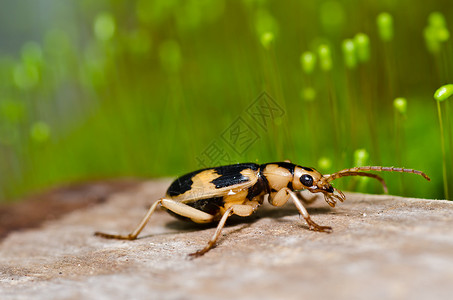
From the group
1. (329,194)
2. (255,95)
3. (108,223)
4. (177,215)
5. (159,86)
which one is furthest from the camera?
(159,86)

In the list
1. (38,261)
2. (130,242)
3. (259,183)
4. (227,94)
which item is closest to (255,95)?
(227,94)

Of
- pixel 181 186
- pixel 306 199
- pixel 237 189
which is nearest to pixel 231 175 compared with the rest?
pixel 237 189

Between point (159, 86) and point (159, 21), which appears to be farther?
point (159, 86)

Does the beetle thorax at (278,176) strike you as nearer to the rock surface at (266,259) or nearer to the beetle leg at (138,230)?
the rock surface at (266,259)

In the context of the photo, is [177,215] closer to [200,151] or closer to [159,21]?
[200,151]

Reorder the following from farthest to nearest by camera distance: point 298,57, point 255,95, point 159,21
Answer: point 159,21
point 298,57
point 255,95

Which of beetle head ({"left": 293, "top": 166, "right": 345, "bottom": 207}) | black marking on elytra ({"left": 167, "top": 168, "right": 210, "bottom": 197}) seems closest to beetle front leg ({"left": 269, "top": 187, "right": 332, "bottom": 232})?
beetle head ({"left": 293, "top": 166, "right": 345, "bottom": 207})
